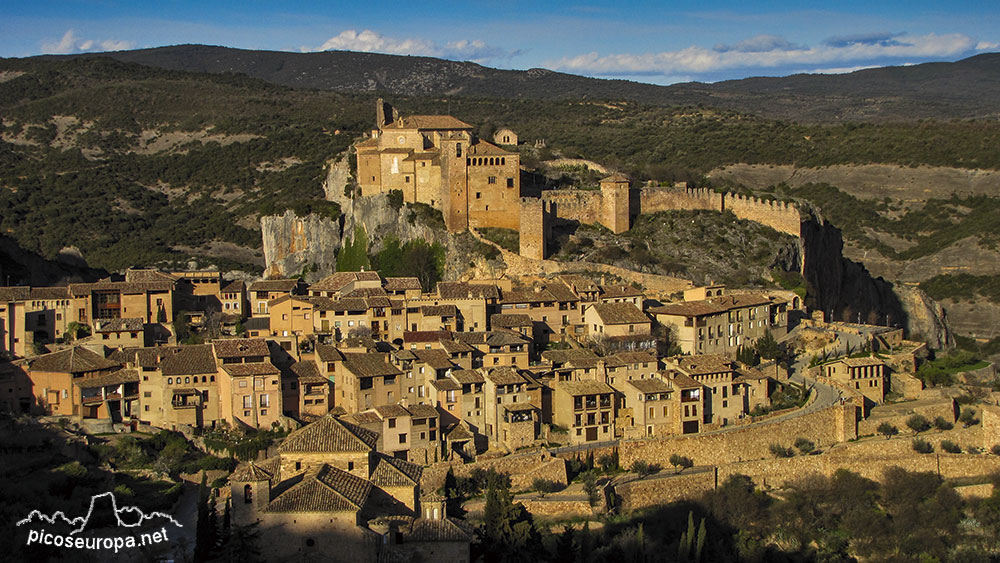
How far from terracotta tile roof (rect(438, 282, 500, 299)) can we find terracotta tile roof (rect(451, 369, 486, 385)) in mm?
4336

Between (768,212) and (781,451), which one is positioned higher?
(768,212)

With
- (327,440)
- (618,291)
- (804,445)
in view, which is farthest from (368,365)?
(804,445)

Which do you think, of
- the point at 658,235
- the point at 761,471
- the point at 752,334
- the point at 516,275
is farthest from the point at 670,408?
the point at 658,235

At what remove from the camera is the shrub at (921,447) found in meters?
31.6

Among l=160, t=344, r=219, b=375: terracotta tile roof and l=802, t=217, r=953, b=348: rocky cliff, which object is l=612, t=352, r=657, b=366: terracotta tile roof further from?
l=802, t=217, r=953, b=348: rocky cliff

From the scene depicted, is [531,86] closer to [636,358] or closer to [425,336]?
[425,336]

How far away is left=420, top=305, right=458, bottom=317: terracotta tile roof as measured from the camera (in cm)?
3441

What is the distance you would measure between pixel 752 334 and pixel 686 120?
5110 centimetres

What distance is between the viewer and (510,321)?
3469cm

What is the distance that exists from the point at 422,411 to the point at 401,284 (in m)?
8.99

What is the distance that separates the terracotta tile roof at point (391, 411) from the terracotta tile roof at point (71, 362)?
24.2ft

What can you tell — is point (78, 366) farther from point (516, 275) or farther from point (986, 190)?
point (986, 190)

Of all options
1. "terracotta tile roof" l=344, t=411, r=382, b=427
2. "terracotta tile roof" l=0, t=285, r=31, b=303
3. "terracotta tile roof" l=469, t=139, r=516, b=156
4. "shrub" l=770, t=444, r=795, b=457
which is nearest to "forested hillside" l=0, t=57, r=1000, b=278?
"terracotta tile roof" l=469, t=139, r=516, b=156

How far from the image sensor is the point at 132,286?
117ft
